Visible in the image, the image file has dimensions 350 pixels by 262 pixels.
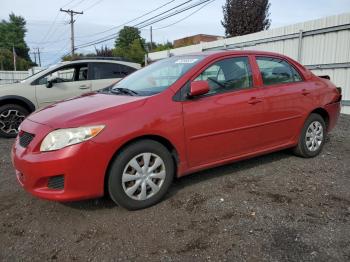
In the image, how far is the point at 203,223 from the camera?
323 centimetres

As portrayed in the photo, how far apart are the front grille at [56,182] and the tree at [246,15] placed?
25836mm

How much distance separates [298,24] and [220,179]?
787 centimetres

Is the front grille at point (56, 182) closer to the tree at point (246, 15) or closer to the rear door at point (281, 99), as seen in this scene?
the rear door at point (281, 99)

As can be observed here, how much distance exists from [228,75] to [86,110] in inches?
69.7

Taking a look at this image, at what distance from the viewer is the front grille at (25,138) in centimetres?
339

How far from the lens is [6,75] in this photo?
90.1 feet

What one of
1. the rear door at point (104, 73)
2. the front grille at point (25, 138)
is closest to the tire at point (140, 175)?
the front grille at point (25, 138)

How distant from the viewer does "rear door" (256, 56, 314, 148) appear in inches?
175

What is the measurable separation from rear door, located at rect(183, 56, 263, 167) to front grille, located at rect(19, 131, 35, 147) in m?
1.55

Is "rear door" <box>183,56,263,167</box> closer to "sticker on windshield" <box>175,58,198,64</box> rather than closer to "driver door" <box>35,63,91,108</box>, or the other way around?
"sticker on windshield" <box>175,58,198,64</box>

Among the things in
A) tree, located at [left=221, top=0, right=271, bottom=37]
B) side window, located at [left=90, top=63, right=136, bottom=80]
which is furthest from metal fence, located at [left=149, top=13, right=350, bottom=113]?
tree, located at [left=221, top=0, right=271, bottom=37]

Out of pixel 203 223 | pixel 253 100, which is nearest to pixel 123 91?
pixel 253 100

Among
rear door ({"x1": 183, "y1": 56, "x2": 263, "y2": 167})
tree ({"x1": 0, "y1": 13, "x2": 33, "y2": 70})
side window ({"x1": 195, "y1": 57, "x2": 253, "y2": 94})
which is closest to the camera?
rear door ({"x1": 183, "y1": 56, "x2": 263, "y2": 167})

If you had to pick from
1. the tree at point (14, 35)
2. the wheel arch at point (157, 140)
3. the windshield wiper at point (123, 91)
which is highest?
the tree at point (14, 35)
